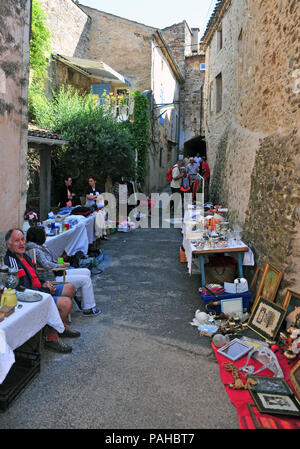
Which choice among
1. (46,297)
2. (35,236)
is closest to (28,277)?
(46,297)

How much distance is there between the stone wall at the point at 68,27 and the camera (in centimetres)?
1322

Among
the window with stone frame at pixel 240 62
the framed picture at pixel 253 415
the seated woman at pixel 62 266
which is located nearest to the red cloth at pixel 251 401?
the framed picture at pixel 253 415

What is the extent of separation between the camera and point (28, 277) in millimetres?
4027

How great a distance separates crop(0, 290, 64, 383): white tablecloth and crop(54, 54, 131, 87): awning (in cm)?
1145

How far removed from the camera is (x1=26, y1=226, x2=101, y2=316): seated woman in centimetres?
467

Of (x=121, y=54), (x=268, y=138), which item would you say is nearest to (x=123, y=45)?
(x=121, y=54)

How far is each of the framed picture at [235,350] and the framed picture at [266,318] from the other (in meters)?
0.41

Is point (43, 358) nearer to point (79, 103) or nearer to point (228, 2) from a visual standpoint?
point (79, 103)

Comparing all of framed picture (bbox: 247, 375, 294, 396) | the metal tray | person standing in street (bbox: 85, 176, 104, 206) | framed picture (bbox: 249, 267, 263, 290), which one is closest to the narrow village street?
framed picture (bbox: 247, 375, 294, 396)

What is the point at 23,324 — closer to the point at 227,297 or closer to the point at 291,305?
the point at 227,297

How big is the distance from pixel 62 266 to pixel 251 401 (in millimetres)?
2784

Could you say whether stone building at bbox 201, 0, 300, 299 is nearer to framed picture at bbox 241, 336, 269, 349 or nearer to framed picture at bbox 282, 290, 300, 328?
framed picture at bbox 282, 290, 300, 328

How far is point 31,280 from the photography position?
4051 millimetres
